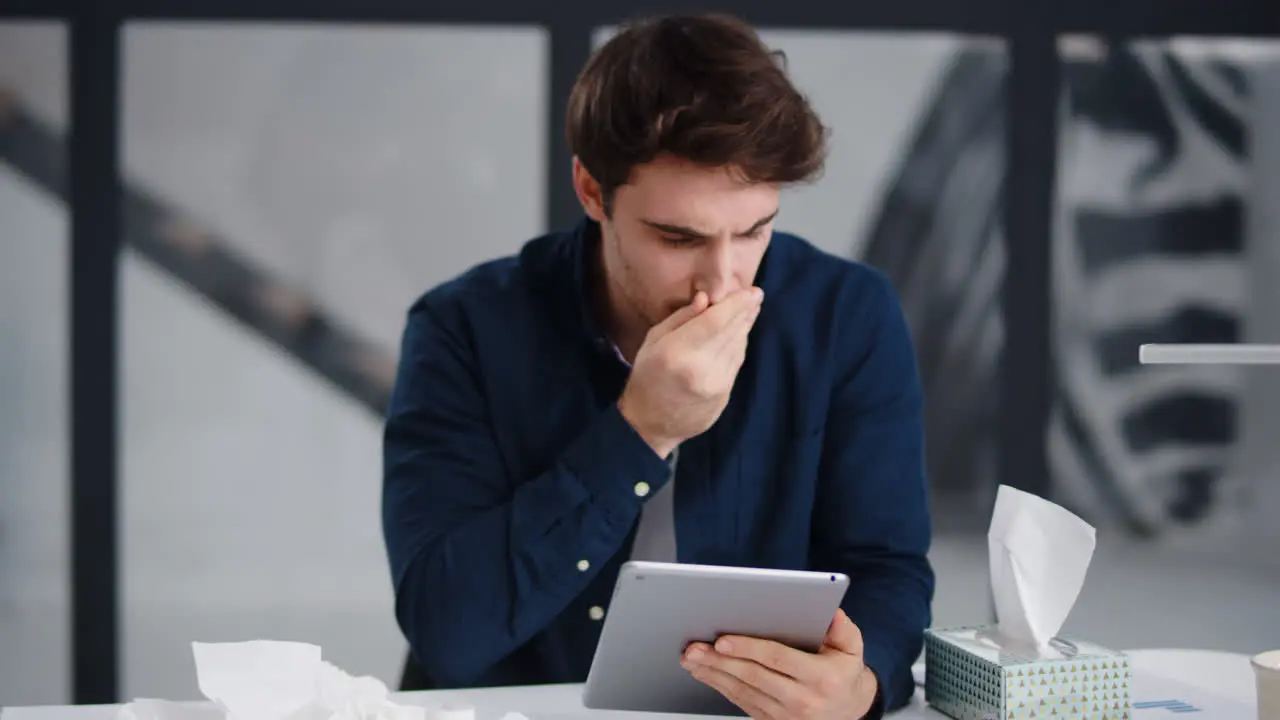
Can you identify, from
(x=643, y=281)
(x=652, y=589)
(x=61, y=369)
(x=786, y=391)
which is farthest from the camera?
(x=61, y=369)

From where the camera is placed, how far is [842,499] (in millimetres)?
1499

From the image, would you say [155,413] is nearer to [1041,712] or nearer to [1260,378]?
[1041,712]

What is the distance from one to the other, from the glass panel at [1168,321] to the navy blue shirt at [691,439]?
5.84 ft

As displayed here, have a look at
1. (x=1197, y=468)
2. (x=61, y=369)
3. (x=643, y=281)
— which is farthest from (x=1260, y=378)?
(x=61, y=369)

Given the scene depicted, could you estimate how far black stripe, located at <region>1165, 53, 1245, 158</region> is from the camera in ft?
10.4

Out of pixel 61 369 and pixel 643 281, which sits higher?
pixel 643 281

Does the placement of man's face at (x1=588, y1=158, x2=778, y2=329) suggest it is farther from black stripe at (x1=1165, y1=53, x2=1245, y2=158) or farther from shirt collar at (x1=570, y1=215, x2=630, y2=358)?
black stripe at (x1=1165, y1=53, x2=1245, y2=158)

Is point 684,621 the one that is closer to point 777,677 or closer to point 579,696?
point 777,677

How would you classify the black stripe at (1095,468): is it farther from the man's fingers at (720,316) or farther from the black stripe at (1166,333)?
the man's fingers at (720,316)

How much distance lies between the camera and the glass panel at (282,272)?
9.92 feet

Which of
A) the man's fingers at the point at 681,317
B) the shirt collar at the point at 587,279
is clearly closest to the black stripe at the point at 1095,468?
the shirt collar at the point at 587,279

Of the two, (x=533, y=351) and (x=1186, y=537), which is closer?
(x=533, y=351)

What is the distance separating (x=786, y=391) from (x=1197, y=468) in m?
2.07

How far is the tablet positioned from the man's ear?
0.55 metres
